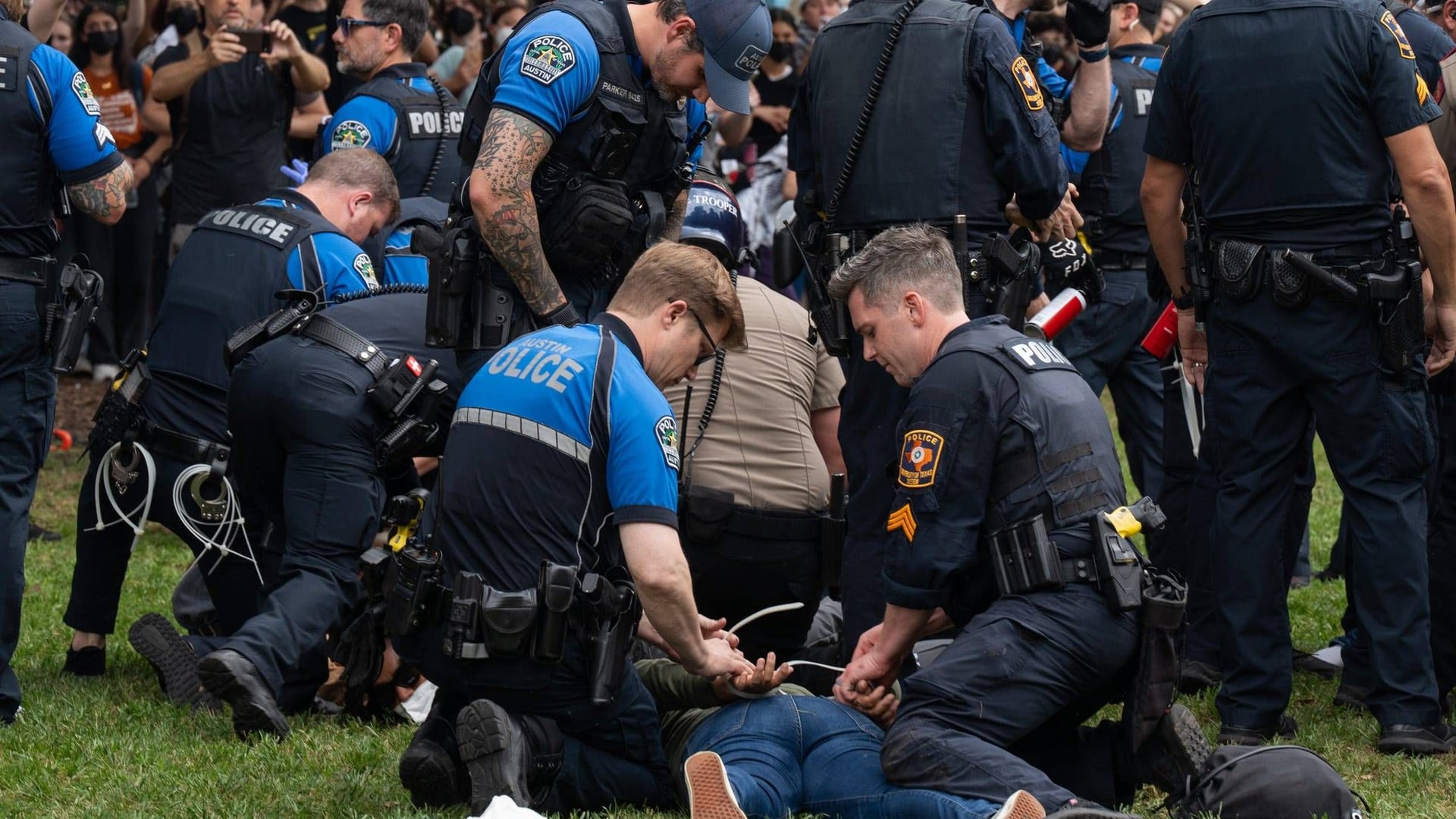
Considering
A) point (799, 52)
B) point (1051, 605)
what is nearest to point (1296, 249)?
point (1051, 605)

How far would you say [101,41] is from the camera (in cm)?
1078

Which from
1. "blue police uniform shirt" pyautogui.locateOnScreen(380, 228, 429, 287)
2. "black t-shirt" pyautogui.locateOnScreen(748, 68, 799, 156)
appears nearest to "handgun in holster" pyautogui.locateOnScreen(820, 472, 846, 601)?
"blue police uniform shirt" pyautogui.locateOnScreen(380, 228, 429, 287)

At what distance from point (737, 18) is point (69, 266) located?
8.09 ft

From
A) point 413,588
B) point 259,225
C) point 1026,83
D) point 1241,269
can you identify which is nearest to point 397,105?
point 259,225

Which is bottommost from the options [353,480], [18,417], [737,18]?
[353,480]

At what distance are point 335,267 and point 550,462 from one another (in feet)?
7.22

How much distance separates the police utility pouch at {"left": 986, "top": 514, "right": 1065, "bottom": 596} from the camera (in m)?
4.16

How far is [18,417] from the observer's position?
5430 millimetres

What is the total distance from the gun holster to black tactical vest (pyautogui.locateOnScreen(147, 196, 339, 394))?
→ 161cm

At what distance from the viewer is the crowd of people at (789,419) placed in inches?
167

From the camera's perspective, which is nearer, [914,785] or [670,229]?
[914,785]

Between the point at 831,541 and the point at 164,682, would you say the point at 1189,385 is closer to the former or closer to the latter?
the point at 831,541

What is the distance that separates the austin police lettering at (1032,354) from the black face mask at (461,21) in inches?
310

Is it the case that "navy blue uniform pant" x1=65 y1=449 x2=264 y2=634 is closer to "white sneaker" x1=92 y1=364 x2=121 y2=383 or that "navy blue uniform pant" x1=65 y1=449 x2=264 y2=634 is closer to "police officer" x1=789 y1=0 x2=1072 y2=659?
"police officer" x1=789 y1=0 x2=1072 y2=659
